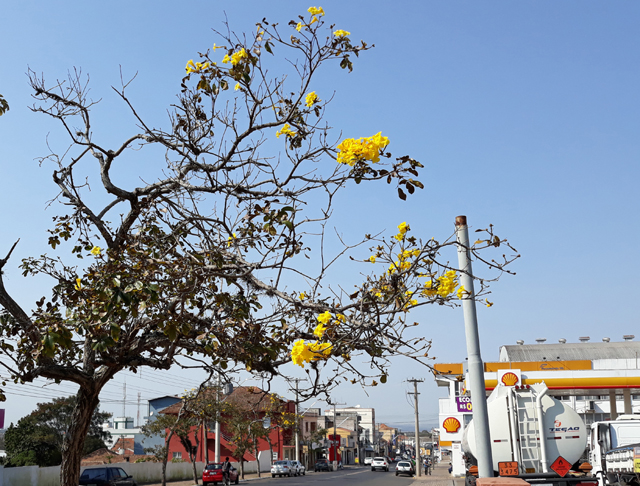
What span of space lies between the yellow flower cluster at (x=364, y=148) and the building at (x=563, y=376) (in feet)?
37.7

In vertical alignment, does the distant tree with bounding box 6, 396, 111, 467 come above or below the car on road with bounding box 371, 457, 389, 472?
above

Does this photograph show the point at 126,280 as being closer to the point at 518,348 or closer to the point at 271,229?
the point at 271,229

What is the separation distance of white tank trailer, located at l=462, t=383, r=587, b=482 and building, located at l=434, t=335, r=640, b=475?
96cm

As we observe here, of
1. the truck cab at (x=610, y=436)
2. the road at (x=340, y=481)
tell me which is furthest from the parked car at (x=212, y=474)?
the truck cab at (x=610, y=436)

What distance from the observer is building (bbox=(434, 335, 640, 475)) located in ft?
94.7

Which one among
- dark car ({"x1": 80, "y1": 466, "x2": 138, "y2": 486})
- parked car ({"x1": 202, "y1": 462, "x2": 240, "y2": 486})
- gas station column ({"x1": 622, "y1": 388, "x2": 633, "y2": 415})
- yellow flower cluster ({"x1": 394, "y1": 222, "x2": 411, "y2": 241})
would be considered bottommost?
parked car ({"x1": 202, "y1": 462, "x2": 240, "y2": 486})

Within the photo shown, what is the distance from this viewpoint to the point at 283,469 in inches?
1919

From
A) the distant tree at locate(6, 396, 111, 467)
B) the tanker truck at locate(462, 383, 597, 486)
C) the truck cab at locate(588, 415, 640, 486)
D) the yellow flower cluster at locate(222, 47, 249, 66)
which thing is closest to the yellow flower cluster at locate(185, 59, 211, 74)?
the yellow flower cluster at locate(222, 47, 249, 66)

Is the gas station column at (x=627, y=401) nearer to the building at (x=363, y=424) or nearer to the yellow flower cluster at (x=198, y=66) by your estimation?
the yellow flower cluster at (x=198, y=66)

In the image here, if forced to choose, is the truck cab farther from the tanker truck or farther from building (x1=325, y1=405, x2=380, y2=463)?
building (x1=325, y1=405, x2=380, y2=463)

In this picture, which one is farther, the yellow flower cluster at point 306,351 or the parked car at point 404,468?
the parked car at point 404,468

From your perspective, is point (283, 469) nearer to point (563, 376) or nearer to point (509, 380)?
point (563, 376)

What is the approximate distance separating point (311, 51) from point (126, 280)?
106 inches

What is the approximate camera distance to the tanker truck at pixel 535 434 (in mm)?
13180
